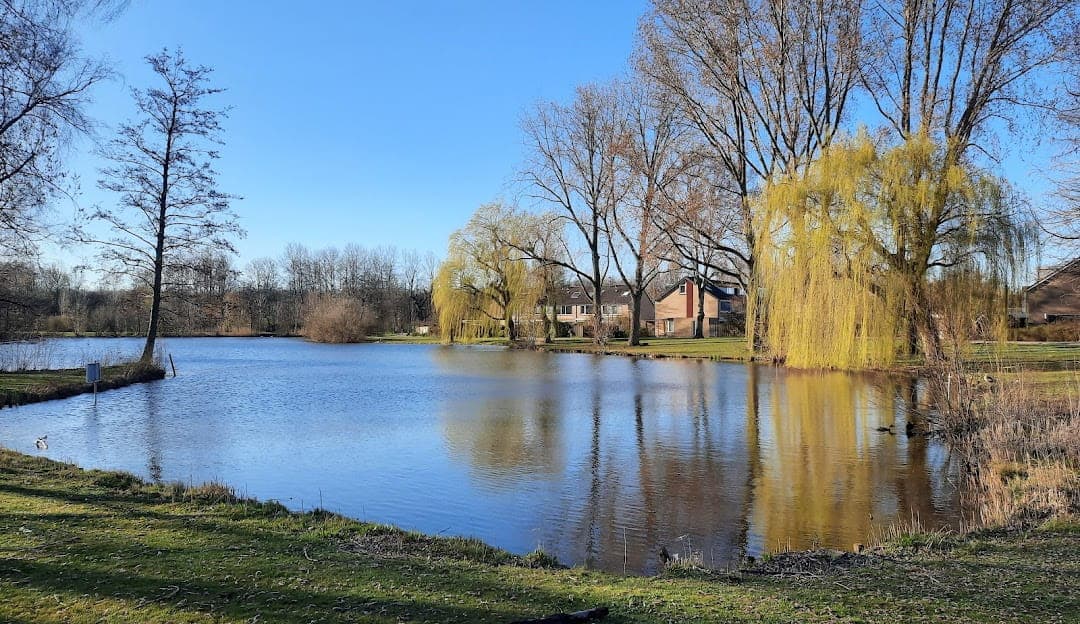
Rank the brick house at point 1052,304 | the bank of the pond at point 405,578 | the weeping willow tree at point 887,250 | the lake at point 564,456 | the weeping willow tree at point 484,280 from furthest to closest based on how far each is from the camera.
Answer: the weeping willow tree at point 484,280
the brick house at point 1052,304
the weeping willow tree at point 887,250
the lake at point 564,456
the bank of the pond at point 405,578

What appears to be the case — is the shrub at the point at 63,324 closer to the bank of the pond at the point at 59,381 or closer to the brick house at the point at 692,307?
the bank of the pond at the point at 59,381

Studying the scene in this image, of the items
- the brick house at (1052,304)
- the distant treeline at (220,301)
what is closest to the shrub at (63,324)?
the distant treeline at (220,301)

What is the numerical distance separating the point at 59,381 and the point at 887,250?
77.9 ft

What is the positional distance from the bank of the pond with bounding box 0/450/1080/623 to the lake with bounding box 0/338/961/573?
1143 millimetres

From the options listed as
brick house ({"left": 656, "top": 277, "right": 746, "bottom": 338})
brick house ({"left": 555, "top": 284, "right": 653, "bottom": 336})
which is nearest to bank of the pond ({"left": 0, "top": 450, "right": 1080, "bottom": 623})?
brick house ({"left": 656, "top": 277, "right": 746, "bottom": 338})

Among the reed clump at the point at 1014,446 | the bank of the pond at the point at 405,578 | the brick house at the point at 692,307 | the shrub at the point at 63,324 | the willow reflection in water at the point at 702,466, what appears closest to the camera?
the bank of the pond at the point at 405,578

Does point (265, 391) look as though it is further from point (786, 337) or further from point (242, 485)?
point (786, 337)

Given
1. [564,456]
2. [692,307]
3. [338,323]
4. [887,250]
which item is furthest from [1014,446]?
[338,323]

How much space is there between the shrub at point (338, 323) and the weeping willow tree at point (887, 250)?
4571cm

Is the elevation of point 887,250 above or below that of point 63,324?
above

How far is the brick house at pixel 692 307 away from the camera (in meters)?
57.9

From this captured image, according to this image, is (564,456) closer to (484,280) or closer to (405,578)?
(405,578)

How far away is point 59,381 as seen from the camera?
18.7 meters

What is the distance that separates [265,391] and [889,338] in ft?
60.2
